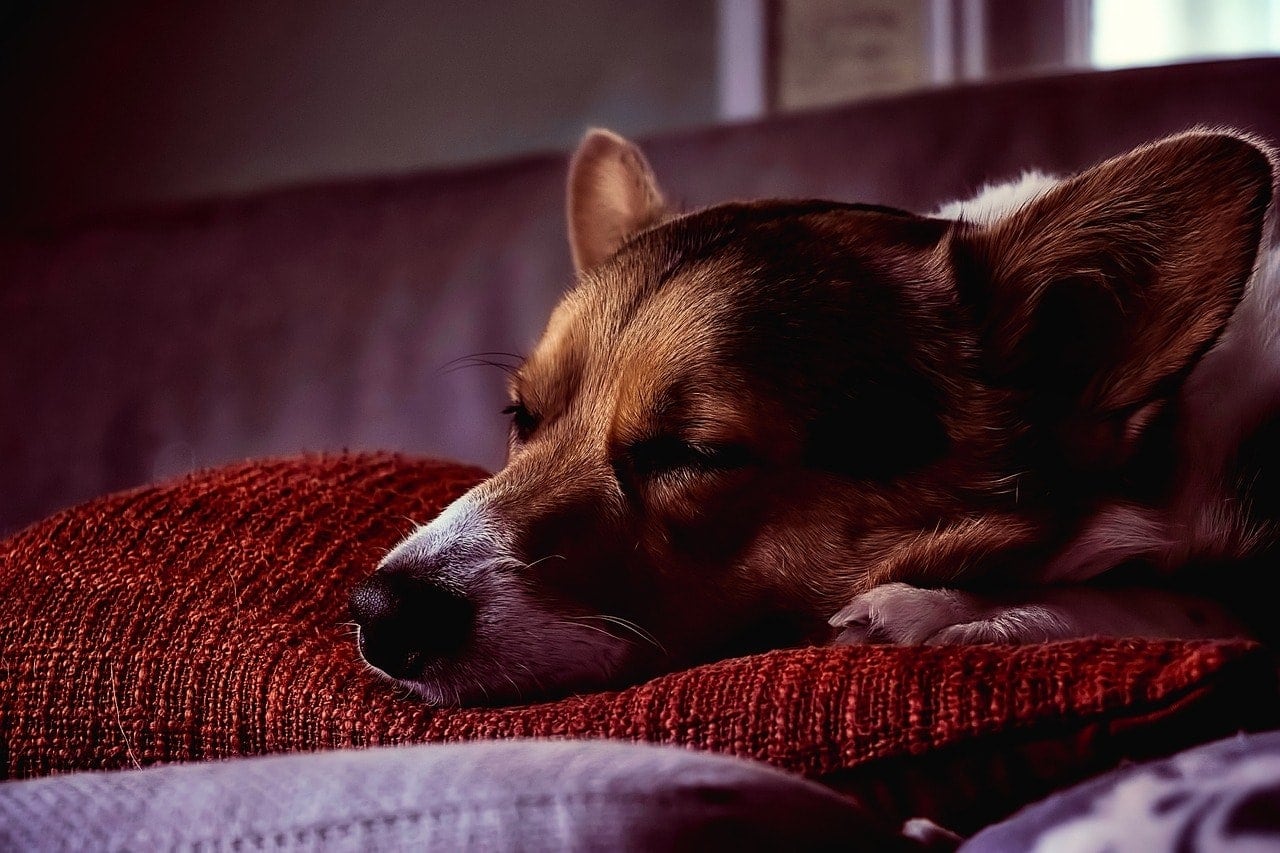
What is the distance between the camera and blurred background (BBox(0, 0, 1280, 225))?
2.85 metres

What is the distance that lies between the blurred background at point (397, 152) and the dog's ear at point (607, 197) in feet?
0.70

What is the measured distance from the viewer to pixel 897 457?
3.61 ft

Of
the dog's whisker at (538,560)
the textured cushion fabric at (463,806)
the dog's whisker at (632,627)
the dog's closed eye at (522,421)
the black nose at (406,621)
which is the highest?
the dog's closed eye at (522,421)

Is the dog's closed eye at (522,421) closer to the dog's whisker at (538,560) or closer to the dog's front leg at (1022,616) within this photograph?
the dog's whisker at (538,560)

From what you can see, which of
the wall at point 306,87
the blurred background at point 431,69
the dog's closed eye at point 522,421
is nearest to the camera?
the dog's closed eye at point 522,421

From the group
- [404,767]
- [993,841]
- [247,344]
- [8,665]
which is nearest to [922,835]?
[993,841]

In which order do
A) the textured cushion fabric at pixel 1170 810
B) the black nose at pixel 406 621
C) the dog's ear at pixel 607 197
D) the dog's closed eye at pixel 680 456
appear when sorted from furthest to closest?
the dog's ear at pixel 607 197
the dog's closed eye at pixel 680 456
the black nose at pixel 406 621
the textured cushion fabric at pixel 1170 810

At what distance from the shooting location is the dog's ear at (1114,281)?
39.4 inches

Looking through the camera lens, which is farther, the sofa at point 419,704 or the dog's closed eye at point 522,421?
the dog's closed eye at point 522,421

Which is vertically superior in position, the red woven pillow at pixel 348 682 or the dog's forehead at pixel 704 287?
the dog's forehead at pixel 704 287

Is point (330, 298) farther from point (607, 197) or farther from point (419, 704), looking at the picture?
point (419, 704)

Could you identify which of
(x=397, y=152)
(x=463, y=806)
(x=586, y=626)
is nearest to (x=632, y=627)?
(x=586, y=626)

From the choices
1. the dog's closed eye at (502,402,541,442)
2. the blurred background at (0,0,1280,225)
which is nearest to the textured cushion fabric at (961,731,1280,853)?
the dog's closed eye at (502,402,541,442)

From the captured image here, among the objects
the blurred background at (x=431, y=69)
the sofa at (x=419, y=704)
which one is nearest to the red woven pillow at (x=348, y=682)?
the sofa at (x=419, y=704)
